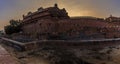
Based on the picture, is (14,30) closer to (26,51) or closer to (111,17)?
(111,17)

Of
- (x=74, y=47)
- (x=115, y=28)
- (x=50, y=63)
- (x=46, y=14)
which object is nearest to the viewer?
(x=50, y=63)

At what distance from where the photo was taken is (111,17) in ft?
81.1

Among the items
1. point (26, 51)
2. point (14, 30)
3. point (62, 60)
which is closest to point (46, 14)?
point (26, 51)

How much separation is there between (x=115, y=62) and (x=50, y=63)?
361 cm

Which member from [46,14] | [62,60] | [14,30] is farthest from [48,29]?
[14,30]

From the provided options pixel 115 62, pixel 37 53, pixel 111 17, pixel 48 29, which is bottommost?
pixel 115 62

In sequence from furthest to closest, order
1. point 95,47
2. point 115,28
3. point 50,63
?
point 115,28
point 95,47
point 50,63

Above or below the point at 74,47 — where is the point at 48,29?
above

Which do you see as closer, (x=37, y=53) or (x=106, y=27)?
(x=37, y=53)

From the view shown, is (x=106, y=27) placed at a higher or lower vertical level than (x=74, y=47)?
higher

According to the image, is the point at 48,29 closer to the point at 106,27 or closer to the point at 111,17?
the point at 106,27

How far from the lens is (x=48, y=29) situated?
17.4 meters

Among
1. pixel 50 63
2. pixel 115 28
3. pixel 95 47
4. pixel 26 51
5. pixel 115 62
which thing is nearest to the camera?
pixel 50 63

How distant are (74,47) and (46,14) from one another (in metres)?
6.25
